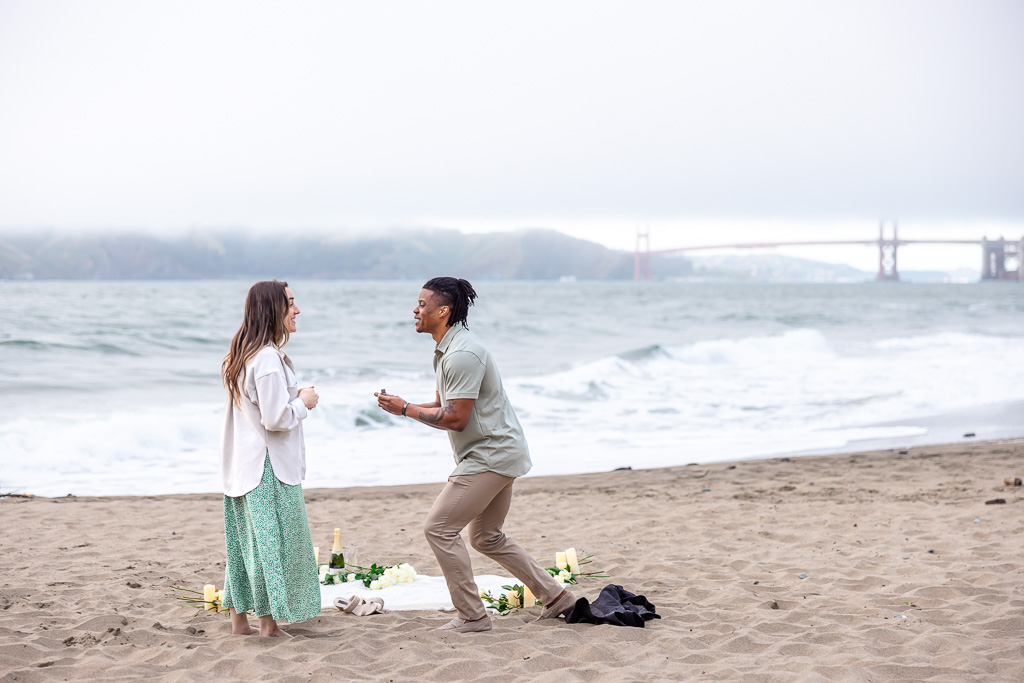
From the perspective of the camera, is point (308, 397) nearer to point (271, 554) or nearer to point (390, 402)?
point (390, 402)

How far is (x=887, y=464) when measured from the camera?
26.7 feet

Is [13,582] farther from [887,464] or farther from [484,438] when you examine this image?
[887,464]

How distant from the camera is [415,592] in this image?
4613 mm

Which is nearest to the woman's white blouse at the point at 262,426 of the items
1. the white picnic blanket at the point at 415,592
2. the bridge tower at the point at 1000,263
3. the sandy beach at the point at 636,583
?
the sandy beach at the point at 636,583

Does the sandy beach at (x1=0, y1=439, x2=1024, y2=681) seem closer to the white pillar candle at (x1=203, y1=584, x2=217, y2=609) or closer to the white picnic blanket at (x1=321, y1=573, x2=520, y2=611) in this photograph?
the white pillar candle at (x1=203, y1=584, x2=217, y2=609)

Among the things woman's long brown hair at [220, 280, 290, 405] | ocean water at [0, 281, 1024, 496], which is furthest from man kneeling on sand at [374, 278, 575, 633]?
ocean water at [0, 281, 1024, 496]

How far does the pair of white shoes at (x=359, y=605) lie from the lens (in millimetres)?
4262

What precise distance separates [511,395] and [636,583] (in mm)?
9446

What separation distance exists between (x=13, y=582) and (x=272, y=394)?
238cm

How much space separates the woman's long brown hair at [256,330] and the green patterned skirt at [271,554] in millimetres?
397

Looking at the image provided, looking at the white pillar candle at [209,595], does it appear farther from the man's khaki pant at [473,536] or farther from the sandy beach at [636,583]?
the man's khaki pant at [473,536]

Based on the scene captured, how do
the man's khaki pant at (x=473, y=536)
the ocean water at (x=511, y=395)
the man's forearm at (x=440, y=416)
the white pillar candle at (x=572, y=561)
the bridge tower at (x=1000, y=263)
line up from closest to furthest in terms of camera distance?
the man's forearm at (x=440, y=416), the man's khaki pant at (x=473, y=536), the white pillar candle at (x=572, y=561), the ocean water at (x=511, y=395), the bridge tower at (x=1000, y=263)

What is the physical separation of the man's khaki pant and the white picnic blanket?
0.54 meters

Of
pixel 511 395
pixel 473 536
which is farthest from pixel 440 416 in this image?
pixel 511 395
